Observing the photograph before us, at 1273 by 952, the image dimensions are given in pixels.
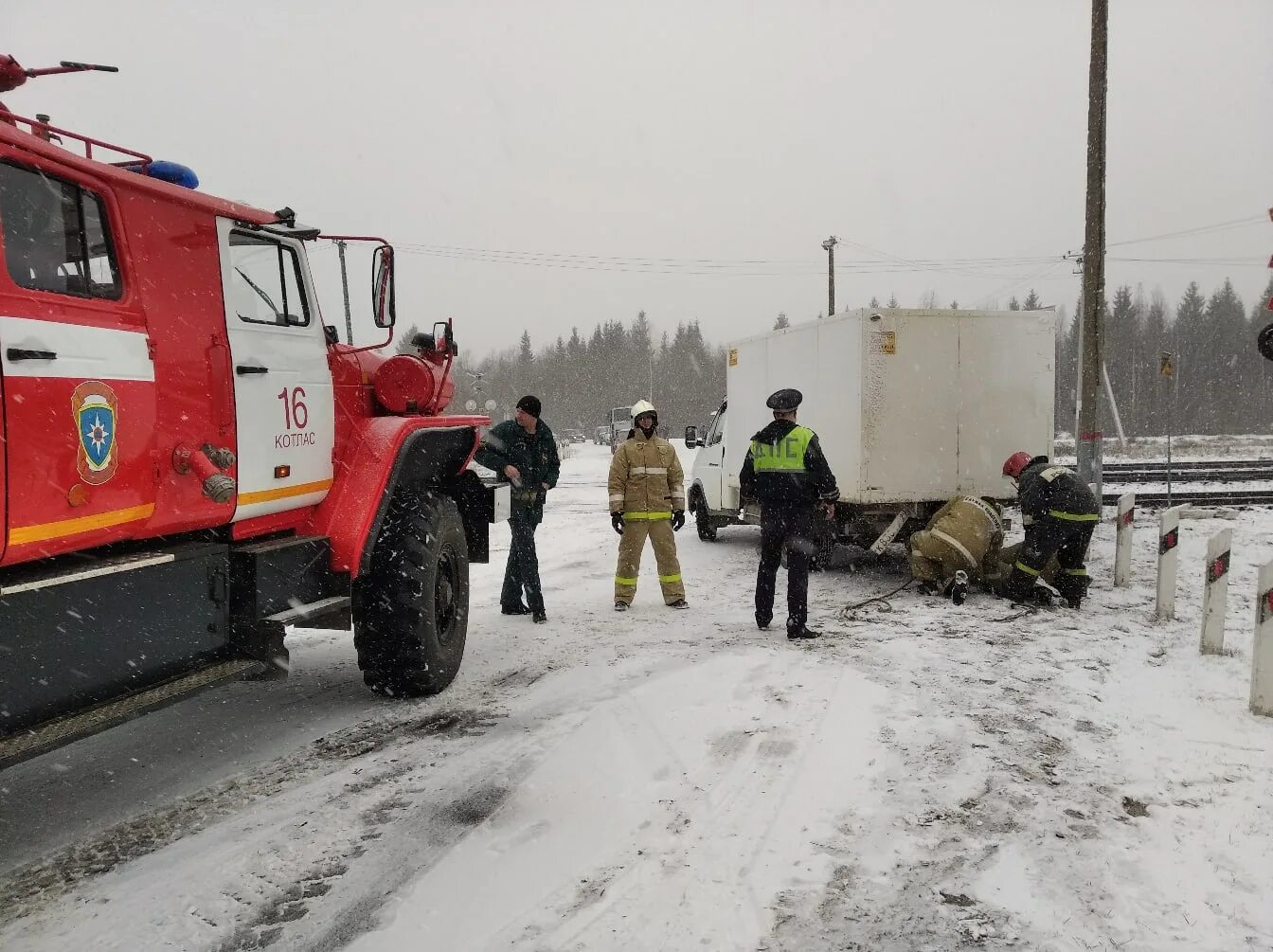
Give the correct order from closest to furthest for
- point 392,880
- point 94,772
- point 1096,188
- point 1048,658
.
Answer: point 392,880
point 94,772
point 1048,658
point 1096,188

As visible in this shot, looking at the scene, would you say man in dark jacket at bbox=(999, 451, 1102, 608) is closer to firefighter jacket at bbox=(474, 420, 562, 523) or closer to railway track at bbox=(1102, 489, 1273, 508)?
firefighter jacket at bbox=(474, 420, 562, 523)

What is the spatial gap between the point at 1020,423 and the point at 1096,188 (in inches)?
173

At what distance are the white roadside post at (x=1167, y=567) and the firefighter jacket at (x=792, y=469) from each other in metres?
2.75

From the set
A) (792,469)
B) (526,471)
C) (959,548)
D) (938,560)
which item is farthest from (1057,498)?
(526,471)

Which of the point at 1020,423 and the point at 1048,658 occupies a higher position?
the point at 1020,423

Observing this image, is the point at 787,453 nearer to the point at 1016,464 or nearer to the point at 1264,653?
the point at 1016,464

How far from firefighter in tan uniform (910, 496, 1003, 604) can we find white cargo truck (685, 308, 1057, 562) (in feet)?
2.11

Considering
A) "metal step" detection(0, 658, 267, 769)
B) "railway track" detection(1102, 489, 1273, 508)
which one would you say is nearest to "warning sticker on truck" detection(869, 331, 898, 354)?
"metal step" detection(0, 658, 267, 769)

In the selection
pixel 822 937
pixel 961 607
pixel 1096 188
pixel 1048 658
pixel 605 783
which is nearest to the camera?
pixel 822 937

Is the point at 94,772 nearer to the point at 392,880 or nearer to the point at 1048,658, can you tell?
the point at 392,880

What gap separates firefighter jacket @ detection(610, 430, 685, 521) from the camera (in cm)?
789

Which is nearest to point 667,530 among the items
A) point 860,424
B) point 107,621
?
point 860,424

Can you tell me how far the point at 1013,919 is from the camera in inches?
110

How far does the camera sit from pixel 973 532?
824cm
